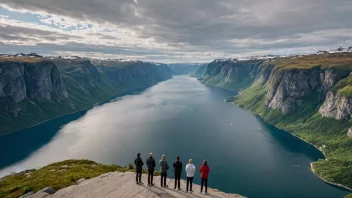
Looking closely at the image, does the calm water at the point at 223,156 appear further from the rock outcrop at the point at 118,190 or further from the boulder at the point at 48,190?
the boulder at the point at 48,190

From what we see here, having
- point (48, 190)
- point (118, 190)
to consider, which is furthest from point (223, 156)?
point (48, 190)

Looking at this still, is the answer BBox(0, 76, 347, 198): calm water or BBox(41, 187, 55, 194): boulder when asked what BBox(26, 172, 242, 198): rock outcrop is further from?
BBox(0, 76, 347, 198): calm water

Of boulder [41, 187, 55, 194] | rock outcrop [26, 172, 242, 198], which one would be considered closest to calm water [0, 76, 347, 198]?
rock outcrop [26, 172, 242, 198]

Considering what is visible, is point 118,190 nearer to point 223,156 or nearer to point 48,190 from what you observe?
point 48,190

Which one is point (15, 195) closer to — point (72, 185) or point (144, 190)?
point (72, 185)

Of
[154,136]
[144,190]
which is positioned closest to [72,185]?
[144,190]

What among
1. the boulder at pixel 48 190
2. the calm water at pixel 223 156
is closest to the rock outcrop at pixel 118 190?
the boulder at pixel 48 190

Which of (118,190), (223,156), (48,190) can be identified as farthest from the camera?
(223,156)

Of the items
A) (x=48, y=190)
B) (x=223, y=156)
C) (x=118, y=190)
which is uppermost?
(x=118, y=190)
